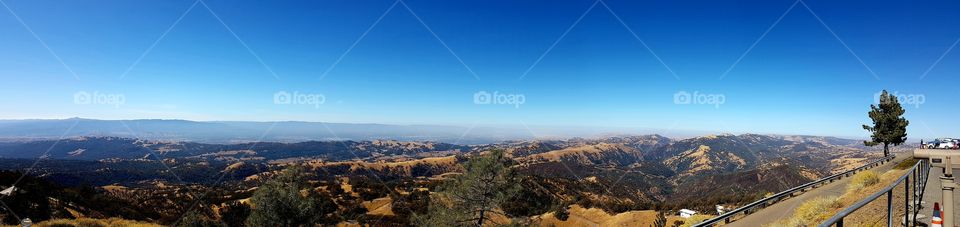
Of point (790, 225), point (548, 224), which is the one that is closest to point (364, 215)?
point (548, 224)

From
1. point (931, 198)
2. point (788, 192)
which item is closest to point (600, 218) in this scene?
point (788, 192)

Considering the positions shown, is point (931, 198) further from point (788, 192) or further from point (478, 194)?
point (478, 194)

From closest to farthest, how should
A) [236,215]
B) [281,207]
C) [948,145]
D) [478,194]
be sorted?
[281,207] → [478,194] → [236,215] → [948,145]

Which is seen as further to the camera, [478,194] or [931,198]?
[478,194]

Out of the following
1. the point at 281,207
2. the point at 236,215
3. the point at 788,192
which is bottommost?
the point at 236,215

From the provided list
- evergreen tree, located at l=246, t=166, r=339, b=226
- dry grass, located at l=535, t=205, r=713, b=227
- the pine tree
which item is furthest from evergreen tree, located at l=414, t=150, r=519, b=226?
the pine tree

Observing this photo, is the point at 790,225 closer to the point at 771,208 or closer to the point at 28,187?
the point at 771,208

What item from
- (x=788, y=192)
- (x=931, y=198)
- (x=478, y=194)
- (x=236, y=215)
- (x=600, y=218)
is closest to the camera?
(x=931, y=198)

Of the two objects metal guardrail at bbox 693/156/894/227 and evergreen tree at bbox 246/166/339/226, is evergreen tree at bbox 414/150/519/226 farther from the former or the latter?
metal guardrail at bbox 693/156/894/227
